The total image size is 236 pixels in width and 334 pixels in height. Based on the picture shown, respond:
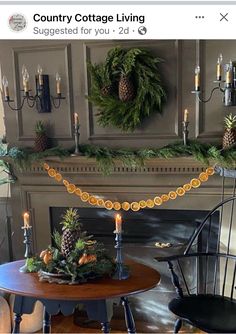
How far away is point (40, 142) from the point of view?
2.71m

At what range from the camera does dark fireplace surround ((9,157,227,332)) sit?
2.64m

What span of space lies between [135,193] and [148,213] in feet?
0.52

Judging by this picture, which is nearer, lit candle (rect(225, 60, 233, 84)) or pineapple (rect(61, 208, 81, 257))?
pineapple (rect(61, 208, 81, 257))

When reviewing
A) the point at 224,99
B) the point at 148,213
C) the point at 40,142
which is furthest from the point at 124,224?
the point at 224,99

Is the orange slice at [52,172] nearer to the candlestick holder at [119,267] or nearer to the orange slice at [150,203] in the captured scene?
the orange slice at [150,203]

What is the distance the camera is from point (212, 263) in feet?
8.96

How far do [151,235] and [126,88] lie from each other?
3.12 ft

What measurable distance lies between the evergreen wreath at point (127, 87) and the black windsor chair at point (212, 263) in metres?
0.56

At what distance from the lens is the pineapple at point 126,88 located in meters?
2.51

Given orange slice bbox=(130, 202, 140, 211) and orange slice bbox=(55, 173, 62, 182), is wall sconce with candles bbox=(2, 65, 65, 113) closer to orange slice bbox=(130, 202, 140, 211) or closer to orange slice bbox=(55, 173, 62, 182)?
orange slice bbox=(55, 173, 62, 182)

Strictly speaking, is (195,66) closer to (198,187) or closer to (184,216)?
(198,187)

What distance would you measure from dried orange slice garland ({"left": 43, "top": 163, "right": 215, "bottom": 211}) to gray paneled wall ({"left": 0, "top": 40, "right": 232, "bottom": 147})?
0.22m
